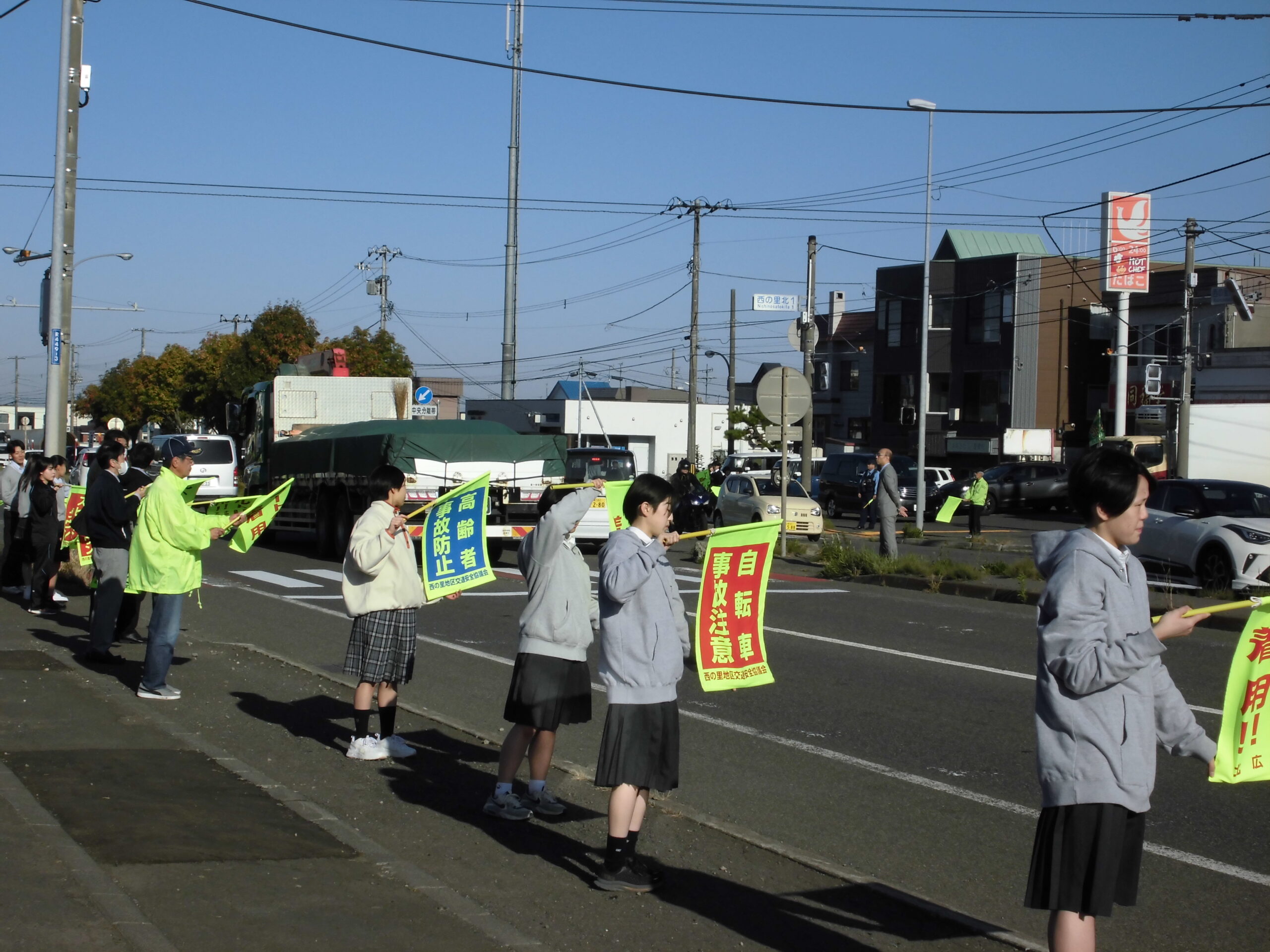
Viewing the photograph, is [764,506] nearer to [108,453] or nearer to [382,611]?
[108,453]

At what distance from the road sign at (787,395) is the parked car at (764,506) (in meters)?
5.12

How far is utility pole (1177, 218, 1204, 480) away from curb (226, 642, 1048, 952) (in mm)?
30312

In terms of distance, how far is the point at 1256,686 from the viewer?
14.0 feet

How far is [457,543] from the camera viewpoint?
7797 mm

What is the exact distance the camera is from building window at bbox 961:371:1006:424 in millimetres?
57281

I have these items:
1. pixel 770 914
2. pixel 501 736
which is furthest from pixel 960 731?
pixel 770 914

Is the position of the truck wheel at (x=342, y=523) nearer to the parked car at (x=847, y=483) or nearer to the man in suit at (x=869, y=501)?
the man in suit at (x=869, y=501)

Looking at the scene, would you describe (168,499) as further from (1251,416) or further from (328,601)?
(1251,416)

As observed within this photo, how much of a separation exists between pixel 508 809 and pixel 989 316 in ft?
179

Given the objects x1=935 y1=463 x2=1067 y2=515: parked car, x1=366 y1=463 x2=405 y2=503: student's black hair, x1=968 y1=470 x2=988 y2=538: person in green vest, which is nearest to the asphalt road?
x1=366 y1=463 x2=405 y2=503: student's black hair

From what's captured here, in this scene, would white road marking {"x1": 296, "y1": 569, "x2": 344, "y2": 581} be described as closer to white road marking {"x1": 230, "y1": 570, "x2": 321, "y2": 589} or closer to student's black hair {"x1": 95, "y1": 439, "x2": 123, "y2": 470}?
white road marking {"x1": 230, "y1": 570, "x2": 321, "y2": 589}

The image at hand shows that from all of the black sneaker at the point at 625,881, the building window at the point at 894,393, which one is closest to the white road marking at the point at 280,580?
the black sneaker at the point at 625,881

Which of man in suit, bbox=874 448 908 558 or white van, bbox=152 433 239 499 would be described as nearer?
man in suit, bbox=874 448 908 558

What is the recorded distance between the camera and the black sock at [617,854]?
529 cm
